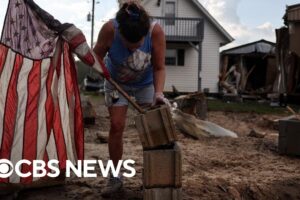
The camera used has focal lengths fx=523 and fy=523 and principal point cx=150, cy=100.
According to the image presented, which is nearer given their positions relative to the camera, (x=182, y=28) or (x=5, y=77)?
(x=5, y=77)

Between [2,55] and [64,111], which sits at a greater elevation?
[2,55]

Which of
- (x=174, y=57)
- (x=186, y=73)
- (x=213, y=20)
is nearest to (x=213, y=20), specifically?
(x=213, y=20)

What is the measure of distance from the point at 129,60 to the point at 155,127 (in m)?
0.84

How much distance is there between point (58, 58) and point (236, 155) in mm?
3682

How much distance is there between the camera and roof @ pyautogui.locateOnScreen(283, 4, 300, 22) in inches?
604

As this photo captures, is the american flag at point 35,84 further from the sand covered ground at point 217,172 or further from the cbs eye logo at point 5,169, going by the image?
the sand covered ground at point 217,172

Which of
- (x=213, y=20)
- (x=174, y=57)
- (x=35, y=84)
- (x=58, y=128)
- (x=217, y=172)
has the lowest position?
(x=217, y=172)

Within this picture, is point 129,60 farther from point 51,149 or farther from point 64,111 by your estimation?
point 51,149

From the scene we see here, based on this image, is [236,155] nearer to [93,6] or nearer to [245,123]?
[245,123]

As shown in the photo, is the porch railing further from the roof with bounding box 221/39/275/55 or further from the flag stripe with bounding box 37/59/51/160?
the flag stripe with bounding box 37/59/51/160

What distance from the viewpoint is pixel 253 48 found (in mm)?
32094

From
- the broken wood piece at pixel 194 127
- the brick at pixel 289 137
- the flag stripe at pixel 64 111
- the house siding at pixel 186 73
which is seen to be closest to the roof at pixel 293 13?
the broken wood piece at pixel 194 127

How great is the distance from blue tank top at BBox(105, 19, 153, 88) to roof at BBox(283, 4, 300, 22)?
11463 millimetres

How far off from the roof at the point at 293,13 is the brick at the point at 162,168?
12.2 metres
